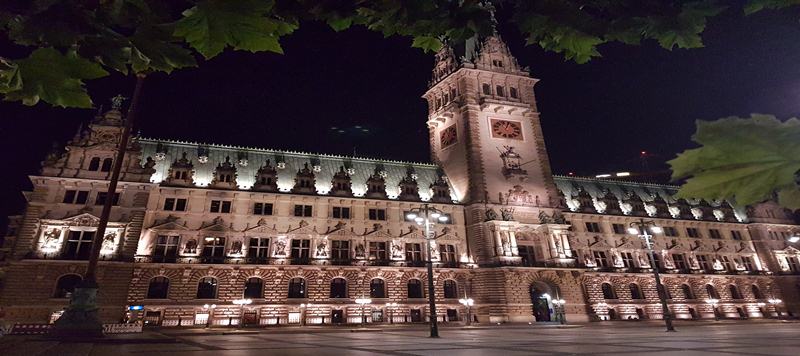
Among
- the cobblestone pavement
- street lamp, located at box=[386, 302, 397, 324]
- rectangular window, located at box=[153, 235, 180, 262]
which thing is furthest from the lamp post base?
street lamp, located at box=[386, 302, 397, 324]

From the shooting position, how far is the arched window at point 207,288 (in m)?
36.9

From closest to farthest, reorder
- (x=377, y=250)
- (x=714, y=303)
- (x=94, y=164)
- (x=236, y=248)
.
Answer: (x=94, y=164) → (x=236, y=248) → (x=377, y=250) → (x=714, y=303)

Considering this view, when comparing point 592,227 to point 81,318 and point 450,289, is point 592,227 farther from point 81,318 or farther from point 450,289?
point 81,318

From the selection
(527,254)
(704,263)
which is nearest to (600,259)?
(527,254)

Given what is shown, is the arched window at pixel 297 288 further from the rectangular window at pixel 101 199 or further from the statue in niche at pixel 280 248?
the rectangular window at pixel 101 199

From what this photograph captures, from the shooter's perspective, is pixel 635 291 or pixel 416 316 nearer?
pixel 416 316

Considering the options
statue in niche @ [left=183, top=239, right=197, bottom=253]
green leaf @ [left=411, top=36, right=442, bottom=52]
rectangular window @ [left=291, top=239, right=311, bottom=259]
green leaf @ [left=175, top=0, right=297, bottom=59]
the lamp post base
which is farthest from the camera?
rectangular window @ [left=291, top=239, right=311, bottom=259]

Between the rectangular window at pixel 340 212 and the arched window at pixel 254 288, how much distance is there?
949cm

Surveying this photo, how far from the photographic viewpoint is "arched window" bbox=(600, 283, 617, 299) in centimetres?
5078

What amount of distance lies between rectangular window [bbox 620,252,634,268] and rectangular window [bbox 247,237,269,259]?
42617mm

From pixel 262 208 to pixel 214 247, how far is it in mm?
5567

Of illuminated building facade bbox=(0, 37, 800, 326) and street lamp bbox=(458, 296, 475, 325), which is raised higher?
illuminated building facade bbox=(0, 37, 800, 326)

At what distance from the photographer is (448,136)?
180ft

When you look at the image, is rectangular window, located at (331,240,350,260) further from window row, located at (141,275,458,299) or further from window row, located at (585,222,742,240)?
window row, located at (585,222,742,240)
